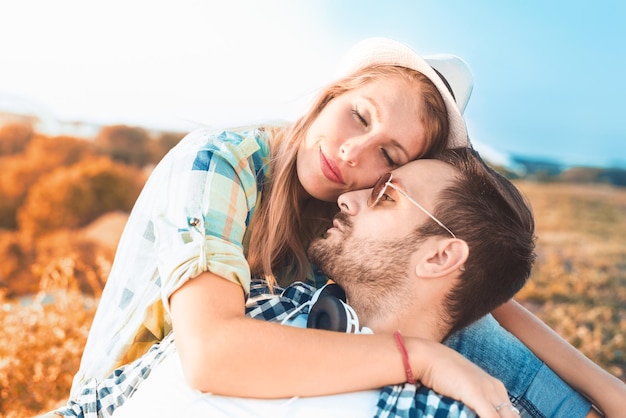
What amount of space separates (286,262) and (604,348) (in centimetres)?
336

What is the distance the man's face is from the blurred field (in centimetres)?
229

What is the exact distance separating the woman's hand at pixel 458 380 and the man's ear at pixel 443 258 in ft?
1.18

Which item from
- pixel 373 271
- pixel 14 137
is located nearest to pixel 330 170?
pixel 373 271

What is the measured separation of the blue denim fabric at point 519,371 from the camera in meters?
2.48

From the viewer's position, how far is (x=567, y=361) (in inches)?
102

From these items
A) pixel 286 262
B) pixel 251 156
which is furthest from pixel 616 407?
pixel 251 156

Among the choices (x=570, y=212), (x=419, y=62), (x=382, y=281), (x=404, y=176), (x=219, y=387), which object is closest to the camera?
(x=219, y=387)

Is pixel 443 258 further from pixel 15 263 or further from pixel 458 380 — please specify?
pixel 15 263

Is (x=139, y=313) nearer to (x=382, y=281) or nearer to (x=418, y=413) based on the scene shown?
(x=382, y=281)

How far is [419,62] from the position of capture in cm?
260

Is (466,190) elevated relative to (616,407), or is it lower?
elevated

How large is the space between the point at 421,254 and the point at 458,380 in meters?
0.54

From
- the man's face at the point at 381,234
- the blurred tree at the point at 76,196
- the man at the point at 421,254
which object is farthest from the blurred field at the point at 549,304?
the man's face at the point at 381,234

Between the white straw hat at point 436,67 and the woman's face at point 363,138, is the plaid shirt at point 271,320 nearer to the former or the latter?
the woman's face at point 363,138
